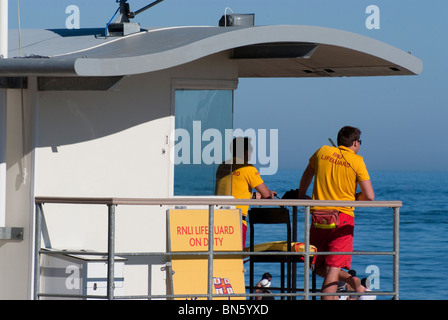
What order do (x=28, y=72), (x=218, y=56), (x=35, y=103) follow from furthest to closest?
(x=218, y=56) < (x=35, y=103) < (x=28, y=72)

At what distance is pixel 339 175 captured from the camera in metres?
8.62

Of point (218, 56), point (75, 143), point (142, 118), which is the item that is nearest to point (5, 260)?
point (75, 143)

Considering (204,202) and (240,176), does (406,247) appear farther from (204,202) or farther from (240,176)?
(204,202)

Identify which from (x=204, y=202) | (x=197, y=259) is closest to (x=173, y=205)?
(x=204, y=202)

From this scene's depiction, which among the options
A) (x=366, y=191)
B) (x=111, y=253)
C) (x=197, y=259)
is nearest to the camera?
(x=111, y=253)

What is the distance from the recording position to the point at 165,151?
859 centimetres

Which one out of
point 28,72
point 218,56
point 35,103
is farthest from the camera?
point 218,56

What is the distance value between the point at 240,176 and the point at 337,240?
1151 mm

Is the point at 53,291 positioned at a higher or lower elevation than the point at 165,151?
lower

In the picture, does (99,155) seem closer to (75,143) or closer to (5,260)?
(75,143)

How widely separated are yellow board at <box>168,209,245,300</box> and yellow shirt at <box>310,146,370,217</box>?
89 centimetres
